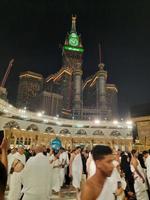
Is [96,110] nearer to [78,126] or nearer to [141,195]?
[78,126]

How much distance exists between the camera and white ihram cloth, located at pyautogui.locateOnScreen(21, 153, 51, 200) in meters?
3.54

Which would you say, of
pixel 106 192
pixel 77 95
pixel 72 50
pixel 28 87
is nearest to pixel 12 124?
pixel 106 192

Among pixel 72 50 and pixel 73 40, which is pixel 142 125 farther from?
pixel 73 40

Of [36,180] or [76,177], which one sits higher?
[36,180]

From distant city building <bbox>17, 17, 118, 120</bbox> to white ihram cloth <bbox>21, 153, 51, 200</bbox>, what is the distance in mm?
74180

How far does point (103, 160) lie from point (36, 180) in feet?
6.07

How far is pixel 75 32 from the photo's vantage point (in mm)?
112125

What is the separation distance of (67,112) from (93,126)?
26.6 meters

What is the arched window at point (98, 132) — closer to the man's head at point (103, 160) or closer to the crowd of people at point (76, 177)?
the crowd of people at point (76, 177)

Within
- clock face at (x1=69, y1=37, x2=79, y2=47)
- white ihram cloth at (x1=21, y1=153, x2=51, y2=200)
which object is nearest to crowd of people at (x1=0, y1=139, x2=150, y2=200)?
white ihram cloth at (x1=21, y1=153, x2=51, y2=200)

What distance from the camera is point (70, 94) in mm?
84062

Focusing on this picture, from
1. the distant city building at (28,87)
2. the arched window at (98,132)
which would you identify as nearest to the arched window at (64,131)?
the arched window at (98,132)

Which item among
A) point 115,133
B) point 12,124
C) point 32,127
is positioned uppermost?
point 12,124

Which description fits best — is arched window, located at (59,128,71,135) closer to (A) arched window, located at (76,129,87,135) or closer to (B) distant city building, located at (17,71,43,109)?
(A) arched window, located at (76,129,87,135)
